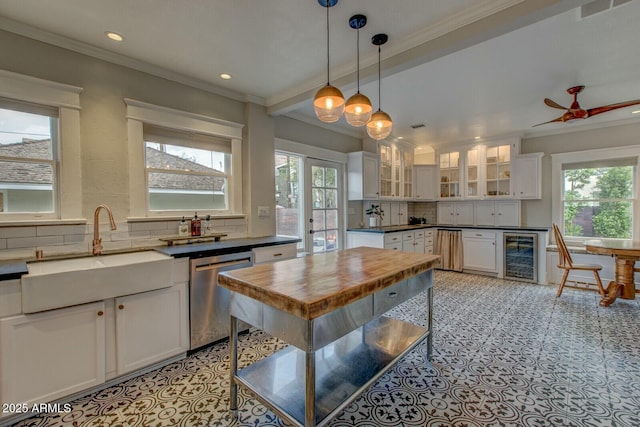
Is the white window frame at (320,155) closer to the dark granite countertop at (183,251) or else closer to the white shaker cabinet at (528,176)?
the dark granite countertop at (183,251)

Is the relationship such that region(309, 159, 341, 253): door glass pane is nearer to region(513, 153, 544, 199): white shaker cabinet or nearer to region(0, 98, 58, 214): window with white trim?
region(0, 98, 58, 214): window with white trim

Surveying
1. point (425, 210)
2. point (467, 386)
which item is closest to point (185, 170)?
point (467, 386)

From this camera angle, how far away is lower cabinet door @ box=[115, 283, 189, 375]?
6.77ft

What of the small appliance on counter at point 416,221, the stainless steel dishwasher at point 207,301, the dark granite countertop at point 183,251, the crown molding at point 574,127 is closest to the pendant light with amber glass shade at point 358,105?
the dark granite countertop at point 183,251

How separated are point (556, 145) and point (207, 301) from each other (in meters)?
6.13

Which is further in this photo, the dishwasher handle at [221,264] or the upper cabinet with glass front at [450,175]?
the upper cabinet with glass front at [450,175]

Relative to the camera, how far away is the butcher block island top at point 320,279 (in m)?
1.29

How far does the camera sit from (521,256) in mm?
4988

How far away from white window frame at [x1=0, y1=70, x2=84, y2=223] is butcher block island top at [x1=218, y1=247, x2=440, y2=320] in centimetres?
172

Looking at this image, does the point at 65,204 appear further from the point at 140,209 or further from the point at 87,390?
the point at 87,390

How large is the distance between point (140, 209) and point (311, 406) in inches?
95.0

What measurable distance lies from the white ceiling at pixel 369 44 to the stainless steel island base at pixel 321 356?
189 cm

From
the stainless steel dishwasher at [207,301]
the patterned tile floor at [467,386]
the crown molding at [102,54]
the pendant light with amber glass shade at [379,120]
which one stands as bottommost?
the patterned tile floor at [467,386]

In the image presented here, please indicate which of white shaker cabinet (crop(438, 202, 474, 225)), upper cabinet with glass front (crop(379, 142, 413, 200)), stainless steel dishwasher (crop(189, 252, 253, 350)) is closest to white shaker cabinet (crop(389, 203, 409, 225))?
upper cabinet with glass front (crop(379, 142, 413, 200))
